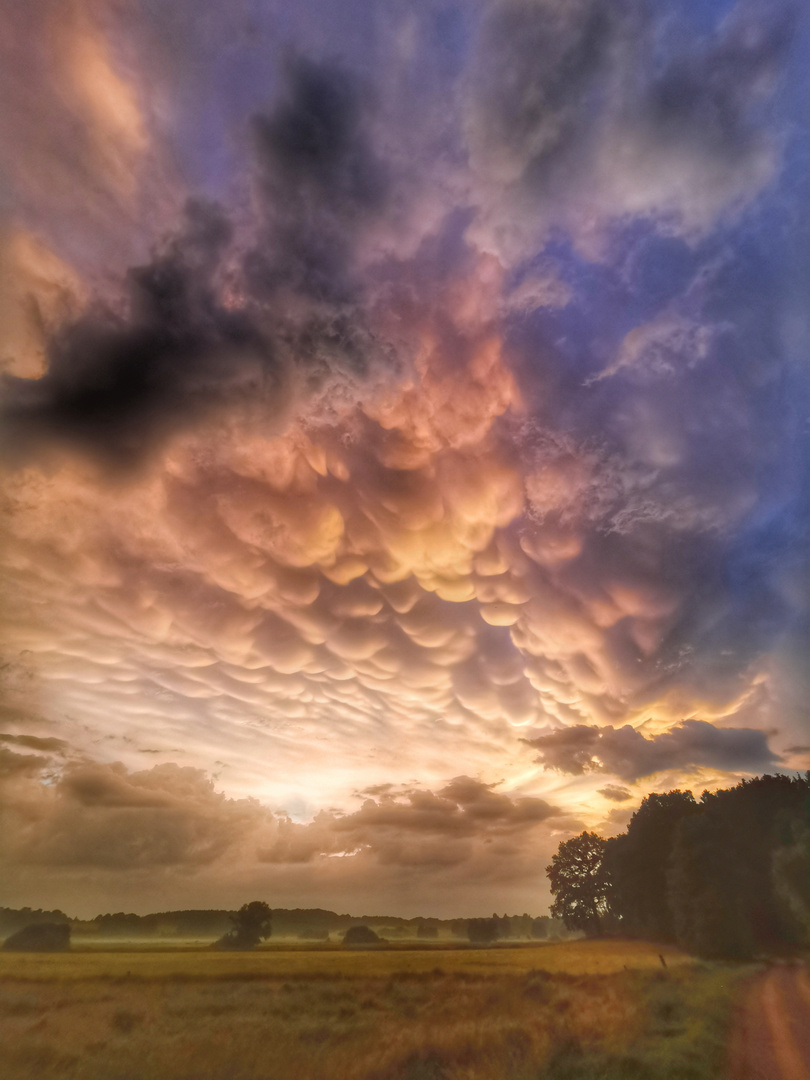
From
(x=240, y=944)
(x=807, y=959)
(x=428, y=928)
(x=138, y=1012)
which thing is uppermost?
(x=138, y=1012)

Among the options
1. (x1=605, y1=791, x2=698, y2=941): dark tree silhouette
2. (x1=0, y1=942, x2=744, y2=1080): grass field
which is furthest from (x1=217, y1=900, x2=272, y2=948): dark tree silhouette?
(x1=605, y1=791, x2=698, y2=941): dark tree silhouette

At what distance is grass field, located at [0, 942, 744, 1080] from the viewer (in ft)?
56.7

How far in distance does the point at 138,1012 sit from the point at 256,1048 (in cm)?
970

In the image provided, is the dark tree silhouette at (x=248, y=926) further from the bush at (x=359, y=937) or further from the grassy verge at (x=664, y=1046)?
the grassy verge at (x=664, y=1046)

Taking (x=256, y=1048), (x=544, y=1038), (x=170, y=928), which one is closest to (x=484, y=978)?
(x=544, y=1038)

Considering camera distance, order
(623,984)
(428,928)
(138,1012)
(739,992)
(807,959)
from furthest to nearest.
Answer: (428,928), (807,959), (623,984), (739,992), (138,1012)

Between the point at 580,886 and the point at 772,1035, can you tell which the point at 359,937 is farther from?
the point at 772,1035

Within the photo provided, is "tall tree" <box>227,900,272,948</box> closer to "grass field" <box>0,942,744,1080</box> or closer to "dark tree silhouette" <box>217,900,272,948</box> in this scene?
"dark tree silhouette" <box>217,900,272,948</box>

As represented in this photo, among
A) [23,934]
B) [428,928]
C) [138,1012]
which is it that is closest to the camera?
[138,1012]

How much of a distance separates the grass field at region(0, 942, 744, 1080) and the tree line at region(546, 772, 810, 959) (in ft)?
33.5

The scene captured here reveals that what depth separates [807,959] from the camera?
129 ft

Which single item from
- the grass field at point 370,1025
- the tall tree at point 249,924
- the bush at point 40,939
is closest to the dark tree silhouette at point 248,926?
the tall tree at point 249,924

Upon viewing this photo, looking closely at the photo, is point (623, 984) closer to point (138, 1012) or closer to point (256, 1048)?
point (256, 1048)

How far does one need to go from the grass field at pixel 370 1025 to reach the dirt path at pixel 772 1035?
811 millimetres
